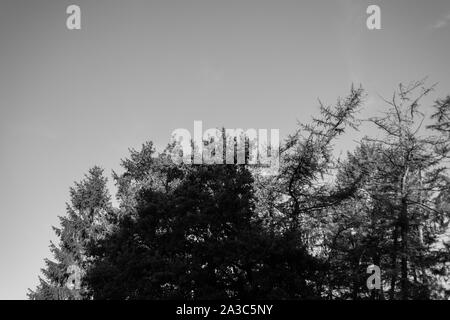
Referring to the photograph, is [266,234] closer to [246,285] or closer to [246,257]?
[246,257]

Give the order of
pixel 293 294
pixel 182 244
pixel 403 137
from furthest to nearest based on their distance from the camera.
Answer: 1. pixel 403 137
2. pixel 182 244
3. pixel 293 294

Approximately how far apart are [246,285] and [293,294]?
6.37ft

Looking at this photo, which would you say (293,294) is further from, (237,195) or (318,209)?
(318,209)

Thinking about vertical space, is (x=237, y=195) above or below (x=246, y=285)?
above

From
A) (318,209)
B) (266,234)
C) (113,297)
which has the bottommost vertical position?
(113,297)

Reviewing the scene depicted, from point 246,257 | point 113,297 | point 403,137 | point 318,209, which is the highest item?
point 403,137

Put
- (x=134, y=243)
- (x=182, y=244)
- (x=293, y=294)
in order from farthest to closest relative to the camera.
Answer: (x=134, y=243), (x=182, y=244), (x=293, y=294)

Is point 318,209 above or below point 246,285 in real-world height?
above

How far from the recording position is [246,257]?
13586 millimetres

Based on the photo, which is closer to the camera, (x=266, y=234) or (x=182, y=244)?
(x=266, y=234)
